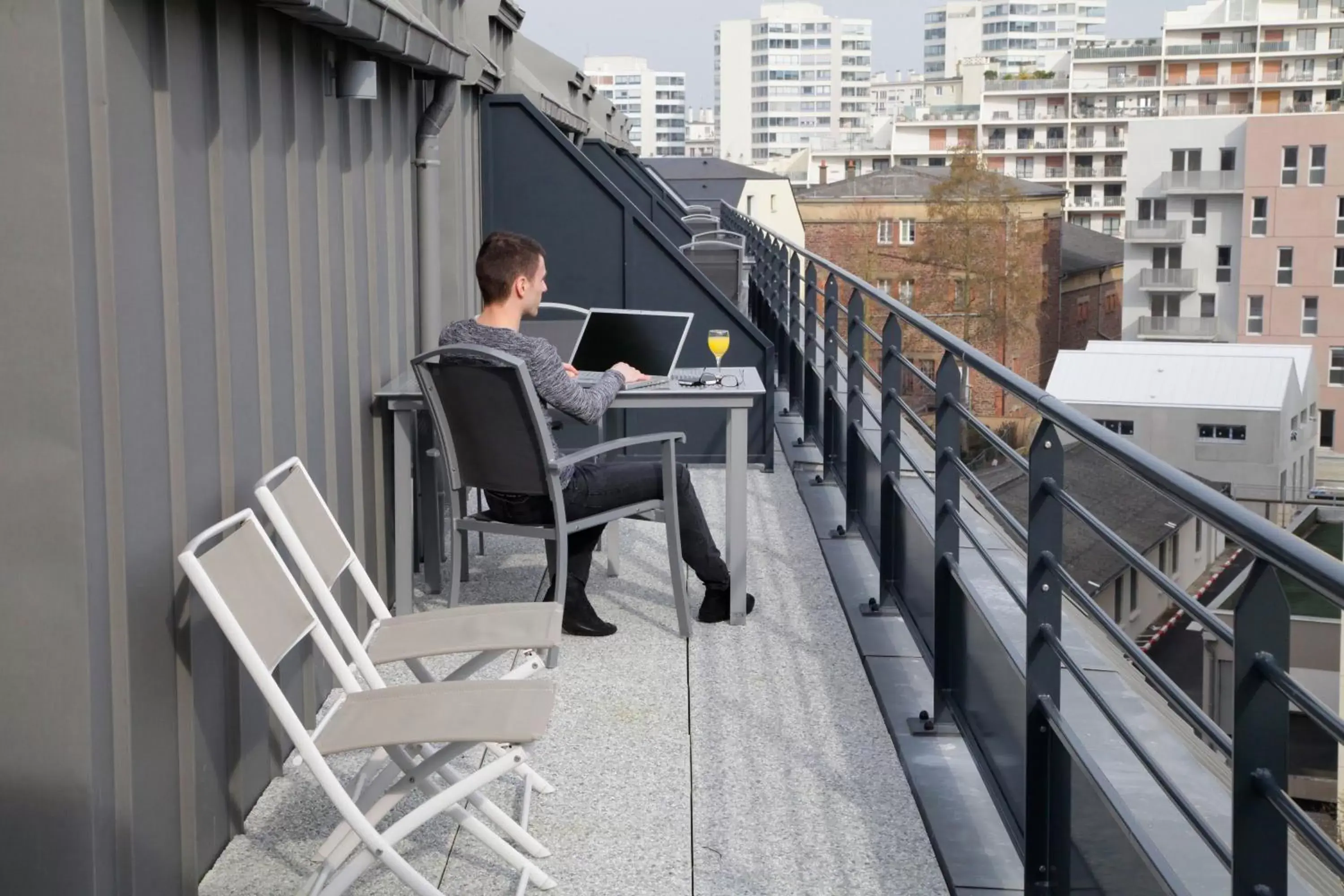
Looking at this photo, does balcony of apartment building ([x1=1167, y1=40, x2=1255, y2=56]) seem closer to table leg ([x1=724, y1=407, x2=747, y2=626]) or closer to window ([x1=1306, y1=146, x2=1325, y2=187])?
window ([x1=1306, y1=146, x2=1325, y2=187])

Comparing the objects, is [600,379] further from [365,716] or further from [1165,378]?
[1165,378]

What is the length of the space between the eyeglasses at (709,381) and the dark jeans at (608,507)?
336mm

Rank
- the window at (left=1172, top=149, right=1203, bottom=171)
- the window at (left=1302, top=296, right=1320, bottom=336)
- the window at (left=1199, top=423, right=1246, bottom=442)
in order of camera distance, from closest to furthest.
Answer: the window at (left=1199, top=423, right=1246, bottom=442)
the window at (left=1302, top=296, right=1320, bottom=336)
the window at (left=1172, top=149, right=1203, bottom=171)

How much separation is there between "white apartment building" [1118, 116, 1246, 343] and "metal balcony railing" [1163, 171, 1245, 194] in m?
0.03

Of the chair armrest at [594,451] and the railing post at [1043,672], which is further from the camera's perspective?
the chair armrest at [594,451]

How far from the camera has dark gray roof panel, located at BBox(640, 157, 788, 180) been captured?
58438 mm

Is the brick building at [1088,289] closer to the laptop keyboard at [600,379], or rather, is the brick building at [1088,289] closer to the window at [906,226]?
the window at [906,226]

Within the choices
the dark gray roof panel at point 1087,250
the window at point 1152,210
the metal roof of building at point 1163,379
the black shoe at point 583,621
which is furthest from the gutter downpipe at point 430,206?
the dark gray roof panel at point 1087,250

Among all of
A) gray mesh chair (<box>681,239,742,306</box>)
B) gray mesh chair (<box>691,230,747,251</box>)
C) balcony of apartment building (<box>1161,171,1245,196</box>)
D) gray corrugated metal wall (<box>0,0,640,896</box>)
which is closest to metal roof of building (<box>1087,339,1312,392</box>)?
balcony of apartment building (<box>1161,171,1245,196</box>)

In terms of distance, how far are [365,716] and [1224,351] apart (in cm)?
6112

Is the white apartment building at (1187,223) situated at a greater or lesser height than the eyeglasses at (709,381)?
greater

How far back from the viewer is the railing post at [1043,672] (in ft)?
10.8

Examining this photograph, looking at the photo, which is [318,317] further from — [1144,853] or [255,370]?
[1144,853]

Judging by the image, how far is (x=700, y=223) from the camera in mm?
20969
